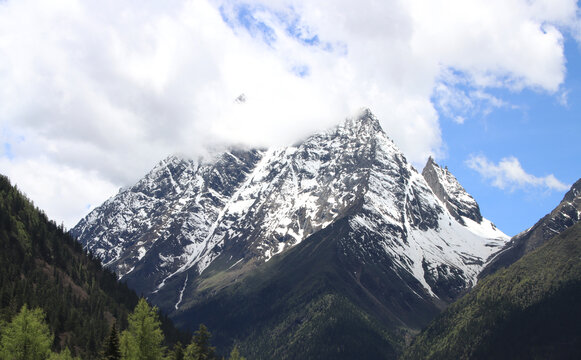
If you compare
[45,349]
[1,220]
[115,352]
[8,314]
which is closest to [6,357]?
[45,349]

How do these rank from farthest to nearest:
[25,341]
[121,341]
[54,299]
→ [54,299] < [25,341] < [121,341]

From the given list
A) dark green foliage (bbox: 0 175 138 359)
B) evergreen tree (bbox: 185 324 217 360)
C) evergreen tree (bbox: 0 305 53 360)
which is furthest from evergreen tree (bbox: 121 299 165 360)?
dark green foliage (bbox: 0 175 138 359)

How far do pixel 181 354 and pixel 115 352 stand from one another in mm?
13738

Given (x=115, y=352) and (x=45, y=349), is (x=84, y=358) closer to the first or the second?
(x=45, y=349)

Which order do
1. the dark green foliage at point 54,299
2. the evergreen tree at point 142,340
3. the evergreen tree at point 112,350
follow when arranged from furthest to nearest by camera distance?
the dark green foliage at point 54,299 < the evergreen tree at point 142,340 < the evergreen tree at point 112,350

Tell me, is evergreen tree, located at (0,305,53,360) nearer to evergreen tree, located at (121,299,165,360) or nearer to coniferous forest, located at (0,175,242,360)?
coniferous forest, located at (0,175,242,360)

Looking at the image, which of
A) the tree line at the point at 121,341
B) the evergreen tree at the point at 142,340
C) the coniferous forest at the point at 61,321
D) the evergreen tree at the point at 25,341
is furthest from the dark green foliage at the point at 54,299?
the evergreen tree at the point at 142,340

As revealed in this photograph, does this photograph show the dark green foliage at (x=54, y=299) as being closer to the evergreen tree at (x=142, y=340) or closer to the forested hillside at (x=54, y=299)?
the forested hillside at (x=54, y=299)

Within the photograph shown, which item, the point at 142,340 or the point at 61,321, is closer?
Answer: the point at 142,340

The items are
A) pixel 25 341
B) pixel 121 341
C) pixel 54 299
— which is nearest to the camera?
pixel 121 341

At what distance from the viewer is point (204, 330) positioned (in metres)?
78.2

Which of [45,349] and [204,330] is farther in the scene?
[204,330]

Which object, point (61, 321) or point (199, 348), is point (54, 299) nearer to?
point (61, 321)

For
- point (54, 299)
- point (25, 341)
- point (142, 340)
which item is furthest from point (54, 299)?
point (142, 340)
